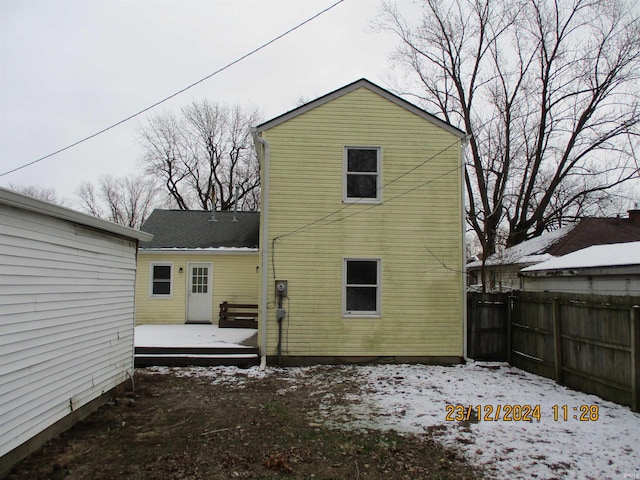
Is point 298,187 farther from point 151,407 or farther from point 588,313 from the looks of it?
point 588,313

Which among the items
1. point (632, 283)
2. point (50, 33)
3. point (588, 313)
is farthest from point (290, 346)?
point (50, 33)

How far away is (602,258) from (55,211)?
8.85 meters

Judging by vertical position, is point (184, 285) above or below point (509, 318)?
above

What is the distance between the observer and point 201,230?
1524 centimetres

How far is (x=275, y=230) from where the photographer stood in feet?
29.8

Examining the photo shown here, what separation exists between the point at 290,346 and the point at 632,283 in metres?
6.45

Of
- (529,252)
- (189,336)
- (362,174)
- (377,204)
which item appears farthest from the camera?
(529,252)

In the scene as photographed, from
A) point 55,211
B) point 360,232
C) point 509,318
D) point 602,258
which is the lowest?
point 509,318

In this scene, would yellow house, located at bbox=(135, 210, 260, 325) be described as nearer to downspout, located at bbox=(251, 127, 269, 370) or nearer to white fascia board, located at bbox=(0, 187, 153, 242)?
downspout, located at bbox=(251, 127, 269, 370)

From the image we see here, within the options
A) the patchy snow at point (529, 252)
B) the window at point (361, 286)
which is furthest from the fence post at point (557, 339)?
the patchy snow at point (529, 252)

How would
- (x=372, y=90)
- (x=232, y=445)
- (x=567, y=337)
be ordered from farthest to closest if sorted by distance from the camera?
(x=372, y=90)
(x=567, y=337)
(x=232, y=445)
